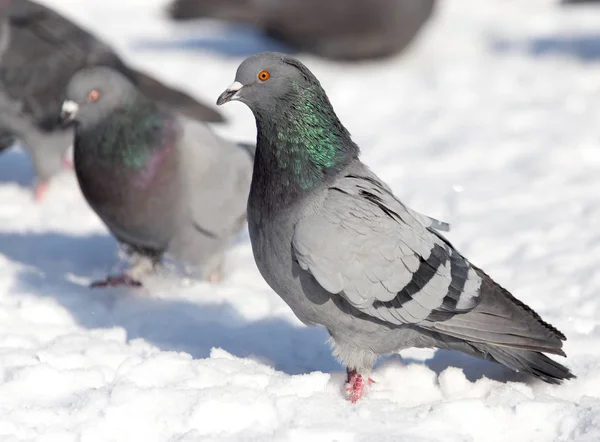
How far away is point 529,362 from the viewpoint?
3.57 m

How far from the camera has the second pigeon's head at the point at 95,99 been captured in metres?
4.74

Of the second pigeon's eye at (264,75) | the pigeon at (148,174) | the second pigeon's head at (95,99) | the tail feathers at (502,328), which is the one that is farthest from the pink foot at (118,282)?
the tail feathers at (502,328)

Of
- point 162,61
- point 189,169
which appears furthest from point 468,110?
point 189,169

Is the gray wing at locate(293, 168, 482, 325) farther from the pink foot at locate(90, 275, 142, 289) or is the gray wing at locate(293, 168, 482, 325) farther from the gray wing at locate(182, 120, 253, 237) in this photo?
the pink foot at locate(90, 275, 142, 289)

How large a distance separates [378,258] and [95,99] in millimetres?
2113

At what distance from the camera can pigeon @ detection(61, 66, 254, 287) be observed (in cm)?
462

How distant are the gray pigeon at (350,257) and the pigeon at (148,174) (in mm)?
1252

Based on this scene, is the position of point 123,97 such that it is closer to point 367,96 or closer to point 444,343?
point 444,343

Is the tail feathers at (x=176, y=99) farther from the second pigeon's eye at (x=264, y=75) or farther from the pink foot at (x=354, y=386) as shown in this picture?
the pink foot at (x=354, y=386)

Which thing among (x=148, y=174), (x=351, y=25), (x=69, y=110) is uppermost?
(x=351, y=25)

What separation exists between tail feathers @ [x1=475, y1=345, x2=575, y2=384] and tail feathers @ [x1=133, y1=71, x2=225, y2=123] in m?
3.43

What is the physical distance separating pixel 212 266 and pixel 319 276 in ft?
6.25

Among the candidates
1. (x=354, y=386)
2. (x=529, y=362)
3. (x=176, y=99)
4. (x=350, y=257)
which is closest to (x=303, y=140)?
(x=350, y=257)

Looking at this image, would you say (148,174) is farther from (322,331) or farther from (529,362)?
(529,362)
